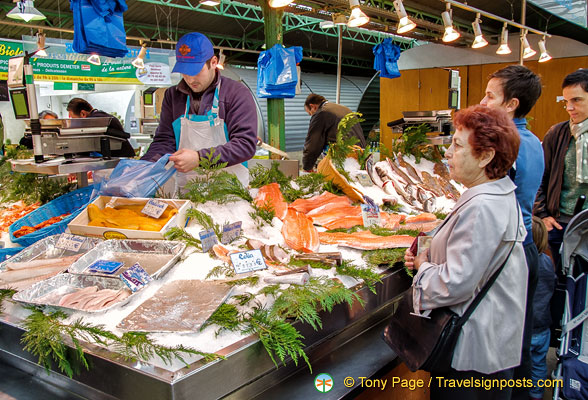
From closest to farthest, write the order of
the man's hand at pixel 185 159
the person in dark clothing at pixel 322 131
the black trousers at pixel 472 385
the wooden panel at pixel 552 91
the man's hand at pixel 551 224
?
the black trousers at pixel 472 385 < the man's hand at pixel 185 159 < the man's hand at pixel 551 224 < the person in dark clothing at pixel 322 131 < the wooden panel at pixel 552 91

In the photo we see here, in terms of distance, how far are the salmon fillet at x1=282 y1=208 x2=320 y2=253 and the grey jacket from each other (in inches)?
29.3

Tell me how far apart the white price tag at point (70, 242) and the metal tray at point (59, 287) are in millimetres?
396

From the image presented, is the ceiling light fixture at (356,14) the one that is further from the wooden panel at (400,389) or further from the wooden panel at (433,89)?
the wooden panel at (433,89)

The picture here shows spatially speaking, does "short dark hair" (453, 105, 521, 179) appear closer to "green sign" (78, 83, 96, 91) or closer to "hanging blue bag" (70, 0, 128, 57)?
"hanging blue bag" (70, 0, 128, 57)

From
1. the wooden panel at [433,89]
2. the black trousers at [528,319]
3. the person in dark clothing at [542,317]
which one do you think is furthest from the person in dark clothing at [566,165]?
the wooden panel at [433,89]

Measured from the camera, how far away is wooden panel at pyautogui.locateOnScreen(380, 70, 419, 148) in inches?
496

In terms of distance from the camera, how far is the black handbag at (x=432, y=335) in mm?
1727

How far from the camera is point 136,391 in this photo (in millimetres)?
1394

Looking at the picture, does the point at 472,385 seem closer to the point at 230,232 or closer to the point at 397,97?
the point at 230,232

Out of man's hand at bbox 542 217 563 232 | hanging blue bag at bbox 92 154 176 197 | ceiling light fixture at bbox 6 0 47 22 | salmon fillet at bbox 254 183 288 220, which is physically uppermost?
ceiling light fixture at bbox 6 0 47 22

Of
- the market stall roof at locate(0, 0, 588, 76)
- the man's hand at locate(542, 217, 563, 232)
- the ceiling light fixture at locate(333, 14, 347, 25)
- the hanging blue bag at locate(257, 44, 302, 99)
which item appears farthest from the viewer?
the market stall roof at locate(0, 0, 588, 76)

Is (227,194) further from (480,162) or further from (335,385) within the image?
(480,162)

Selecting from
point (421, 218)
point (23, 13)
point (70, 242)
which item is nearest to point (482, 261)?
point (421, 218)

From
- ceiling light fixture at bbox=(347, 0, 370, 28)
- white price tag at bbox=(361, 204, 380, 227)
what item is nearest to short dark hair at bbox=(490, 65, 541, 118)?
white price tag at bbox=(361, 204, 380, 227)
